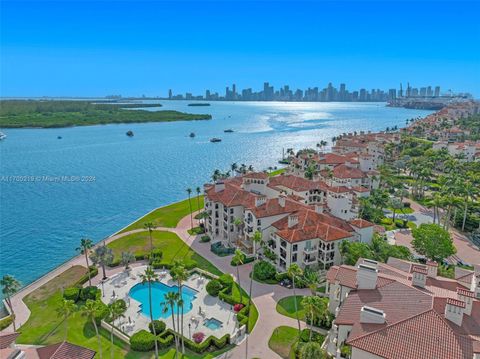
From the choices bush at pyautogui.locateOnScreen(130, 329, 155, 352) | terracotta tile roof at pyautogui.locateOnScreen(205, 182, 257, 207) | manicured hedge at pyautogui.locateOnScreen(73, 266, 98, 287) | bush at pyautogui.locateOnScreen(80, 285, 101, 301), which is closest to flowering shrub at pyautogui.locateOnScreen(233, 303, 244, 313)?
bush at pyautogui.locateOnScreen(130, 329, 155, 352)

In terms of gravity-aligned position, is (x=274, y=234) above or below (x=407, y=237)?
above

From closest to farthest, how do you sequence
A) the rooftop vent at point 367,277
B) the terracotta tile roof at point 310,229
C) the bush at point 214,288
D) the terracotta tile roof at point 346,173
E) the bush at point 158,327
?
the rooftop vent at point 367,277 → the bush at point 158,327 → the bush at point 214,288 → the terracotta tile roof at point 310,229 → the terracotta tile roof at point 346,173

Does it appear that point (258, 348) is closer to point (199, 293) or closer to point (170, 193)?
point (199, 293)

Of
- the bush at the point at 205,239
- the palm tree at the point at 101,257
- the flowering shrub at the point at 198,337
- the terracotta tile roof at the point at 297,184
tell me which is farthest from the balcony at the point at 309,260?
the palm tree at the point at 101,257

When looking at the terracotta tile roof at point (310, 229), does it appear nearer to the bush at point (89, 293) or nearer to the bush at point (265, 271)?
the bush at point (265, 271)

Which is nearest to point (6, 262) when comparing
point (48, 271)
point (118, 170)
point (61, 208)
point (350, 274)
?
point (48, 271)

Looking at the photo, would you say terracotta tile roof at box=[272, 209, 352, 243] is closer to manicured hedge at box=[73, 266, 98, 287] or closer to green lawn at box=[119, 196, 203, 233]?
manicured hedge at box=[73, 266, 98, 287]
